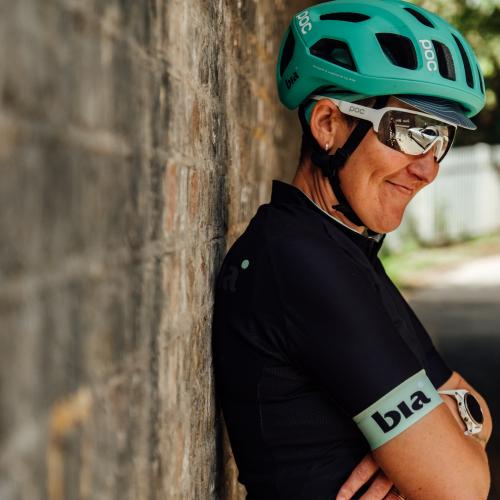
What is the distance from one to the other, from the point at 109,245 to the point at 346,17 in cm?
151

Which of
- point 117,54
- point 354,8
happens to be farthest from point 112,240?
point 354,8

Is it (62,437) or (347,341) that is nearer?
(62,437)

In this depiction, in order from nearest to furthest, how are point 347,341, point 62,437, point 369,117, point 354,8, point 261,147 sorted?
point 62,437, point 347,341, point 369,117, point 354,8, point 261,147

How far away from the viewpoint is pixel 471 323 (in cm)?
1053

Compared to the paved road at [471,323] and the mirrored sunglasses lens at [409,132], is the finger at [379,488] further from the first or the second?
the paved road at [471,323]

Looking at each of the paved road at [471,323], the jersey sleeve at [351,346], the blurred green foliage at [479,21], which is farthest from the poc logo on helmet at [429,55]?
the blurred green foliage at [479,21]

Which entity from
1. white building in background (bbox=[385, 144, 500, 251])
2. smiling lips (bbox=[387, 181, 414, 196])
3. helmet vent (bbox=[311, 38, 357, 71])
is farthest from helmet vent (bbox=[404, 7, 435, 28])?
white building in background (bbox=[385, 144, 500, 251])

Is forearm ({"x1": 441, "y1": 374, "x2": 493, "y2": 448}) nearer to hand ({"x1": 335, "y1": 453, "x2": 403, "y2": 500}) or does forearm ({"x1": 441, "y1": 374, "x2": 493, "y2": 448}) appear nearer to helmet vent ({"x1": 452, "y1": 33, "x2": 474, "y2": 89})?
hand ({"x1": 335, "y1": 453, "x2": 403, "y2": 500})

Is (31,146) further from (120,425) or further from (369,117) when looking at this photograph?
(369,117)

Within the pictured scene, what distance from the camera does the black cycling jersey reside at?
2100 mm

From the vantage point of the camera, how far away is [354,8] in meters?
2.79

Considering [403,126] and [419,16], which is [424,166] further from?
[419,16]

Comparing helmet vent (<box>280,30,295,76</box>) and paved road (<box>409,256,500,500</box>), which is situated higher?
helmet vent (<box>280,30,295,76</box>)

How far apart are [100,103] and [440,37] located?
61.2 inches
